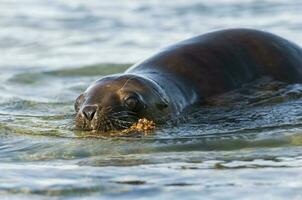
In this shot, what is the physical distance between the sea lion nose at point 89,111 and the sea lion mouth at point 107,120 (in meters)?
0.02

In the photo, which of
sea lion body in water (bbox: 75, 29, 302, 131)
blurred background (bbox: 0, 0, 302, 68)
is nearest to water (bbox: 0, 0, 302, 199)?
blurred background (bbox: 0, 0, 302, 68)

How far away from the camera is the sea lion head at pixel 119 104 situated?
651 cm

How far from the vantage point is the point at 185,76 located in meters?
7.52

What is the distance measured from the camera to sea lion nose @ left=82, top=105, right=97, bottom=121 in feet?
21.3

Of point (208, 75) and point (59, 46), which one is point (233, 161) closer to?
point (208, 75)

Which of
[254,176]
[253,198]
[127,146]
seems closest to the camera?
[253,198]

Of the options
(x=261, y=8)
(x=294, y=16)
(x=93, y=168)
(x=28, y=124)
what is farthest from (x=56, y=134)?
(x=261, y=8)

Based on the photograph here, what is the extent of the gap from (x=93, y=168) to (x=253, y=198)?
1.16 m

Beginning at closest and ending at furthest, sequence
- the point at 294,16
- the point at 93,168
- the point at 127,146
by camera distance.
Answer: the point at 93,168
the point at 127,146
the point at 294,16

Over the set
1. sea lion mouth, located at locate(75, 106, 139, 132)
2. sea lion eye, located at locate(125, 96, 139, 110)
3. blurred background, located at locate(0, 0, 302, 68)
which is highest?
sea lion eye, located at locate(125, 96, 139, 110)

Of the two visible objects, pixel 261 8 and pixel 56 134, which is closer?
pixel 56 134

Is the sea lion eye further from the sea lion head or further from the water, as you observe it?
the water

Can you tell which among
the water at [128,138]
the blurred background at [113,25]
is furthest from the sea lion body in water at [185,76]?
the blurred background at [113,25]

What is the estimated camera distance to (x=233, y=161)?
5.56 meters
